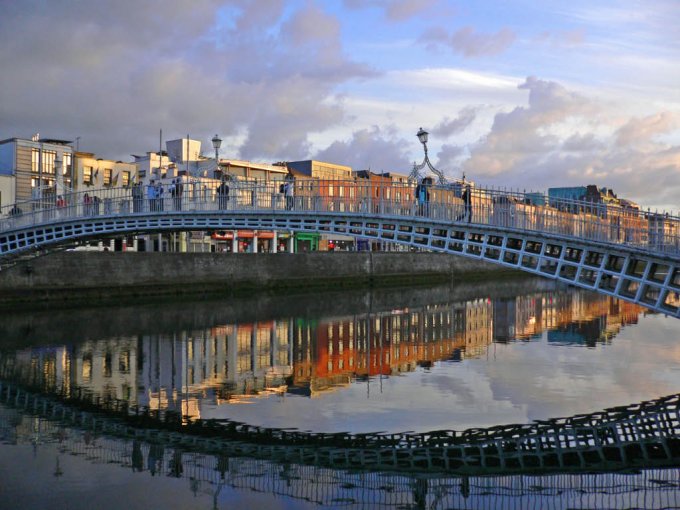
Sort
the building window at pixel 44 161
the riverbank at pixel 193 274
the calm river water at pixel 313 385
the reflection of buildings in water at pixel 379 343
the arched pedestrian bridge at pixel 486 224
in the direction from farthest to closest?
1. the building window at pixel 44 161
2. the riverbank at pixel 193 274
3. the reflection of buildings in water at pixel 379 343
4. the arched pedestrian bridge at pixel 486 224
5. the calm river water at pixel 313 385

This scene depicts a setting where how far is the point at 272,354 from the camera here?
68.7ft

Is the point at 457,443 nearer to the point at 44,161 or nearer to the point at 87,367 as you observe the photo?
the point at 87,367

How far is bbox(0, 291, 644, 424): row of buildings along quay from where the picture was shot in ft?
53.2

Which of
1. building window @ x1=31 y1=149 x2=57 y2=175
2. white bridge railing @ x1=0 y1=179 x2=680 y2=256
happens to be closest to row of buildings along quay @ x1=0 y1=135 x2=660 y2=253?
building window @ x1=31 y1=149 x2=57 y2=175

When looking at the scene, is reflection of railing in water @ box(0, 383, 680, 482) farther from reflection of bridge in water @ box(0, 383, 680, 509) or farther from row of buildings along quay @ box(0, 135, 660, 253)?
row of buildings along quay @ box(0, 135, 660, 253)

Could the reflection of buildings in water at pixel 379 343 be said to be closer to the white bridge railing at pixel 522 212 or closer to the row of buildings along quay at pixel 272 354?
the row of buildings along quay at pixel 272 354

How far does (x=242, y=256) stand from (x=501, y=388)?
26812 mm

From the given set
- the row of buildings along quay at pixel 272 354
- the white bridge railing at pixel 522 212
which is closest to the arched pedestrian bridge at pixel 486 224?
the white bridge railing at pixel 522 212

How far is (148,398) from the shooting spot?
49.9ft

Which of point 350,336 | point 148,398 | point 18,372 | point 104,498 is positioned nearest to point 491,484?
point 104,498

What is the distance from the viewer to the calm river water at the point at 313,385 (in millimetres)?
9391

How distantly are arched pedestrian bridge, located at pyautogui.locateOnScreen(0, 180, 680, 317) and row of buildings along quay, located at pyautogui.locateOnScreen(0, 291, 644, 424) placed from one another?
11.4 feet

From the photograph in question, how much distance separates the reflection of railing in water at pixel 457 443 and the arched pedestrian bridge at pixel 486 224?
140 inches

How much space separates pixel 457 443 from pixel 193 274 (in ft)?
94.0
